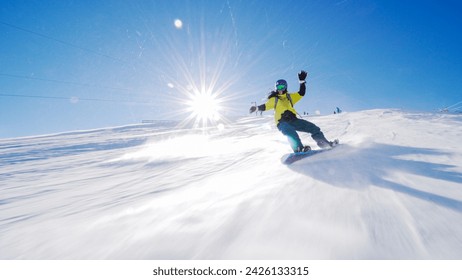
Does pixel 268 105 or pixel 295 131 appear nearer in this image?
pixel 295 131

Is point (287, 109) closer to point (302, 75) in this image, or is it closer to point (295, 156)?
point (302, 75)

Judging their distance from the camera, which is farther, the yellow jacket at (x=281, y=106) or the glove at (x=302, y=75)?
the glove at (x=302, y=75)

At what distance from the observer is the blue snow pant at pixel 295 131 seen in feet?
13.7

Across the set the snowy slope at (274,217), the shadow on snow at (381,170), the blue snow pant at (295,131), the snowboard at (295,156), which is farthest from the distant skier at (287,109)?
the snowy slope at (274,217)

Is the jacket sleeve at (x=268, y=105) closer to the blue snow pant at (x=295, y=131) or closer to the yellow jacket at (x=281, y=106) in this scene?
the yellow jacket at (x=281, y=106)

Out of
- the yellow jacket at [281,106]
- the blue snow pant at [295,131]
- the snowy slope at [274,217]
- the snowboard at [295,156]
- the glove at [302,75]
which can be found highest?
the glove at [302,75]

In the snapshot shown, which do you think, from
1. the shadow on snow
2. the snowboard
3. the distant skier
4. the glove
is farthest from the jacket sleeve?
the shadow on snow

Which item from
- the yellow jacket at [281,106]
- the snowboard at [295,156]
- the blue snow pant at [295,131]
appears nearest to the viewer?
the snowboard at [295,156]

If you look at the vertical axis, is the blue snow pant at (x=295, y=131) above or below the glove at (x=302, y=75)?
below

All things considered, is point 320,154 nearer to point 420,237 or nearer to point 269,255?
point 420,237

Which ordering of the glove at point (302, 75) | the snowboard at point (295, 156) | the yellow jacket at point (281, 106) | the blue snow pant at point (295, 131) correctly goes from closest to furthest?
1. the snowboard at point (295, 156)
2. the blue snow pant at point (295, 131)
3. the yellow jacket at point (281, 106)
4. the glove at point (302, 75)

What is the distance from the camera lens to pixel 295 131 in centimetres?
Result: 431

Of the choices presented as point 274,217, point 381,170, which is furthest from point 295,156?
point 274,217
